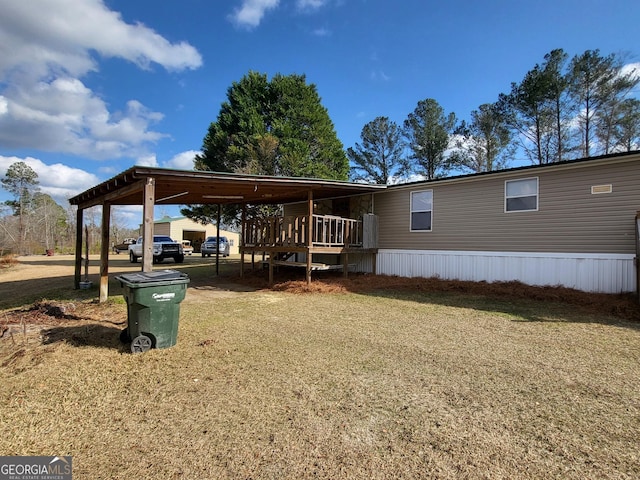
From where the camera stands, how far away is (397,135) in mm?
25766

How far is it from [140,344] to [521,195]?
943cm

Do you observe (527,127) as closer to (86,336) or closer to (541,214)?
(541,214)

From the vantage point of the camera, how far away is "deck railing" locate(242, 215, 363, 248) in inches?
410

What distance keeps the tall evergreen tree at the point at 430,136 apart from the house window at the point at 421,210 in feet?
47.0

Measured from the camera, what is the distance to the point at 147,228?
5.79 meters

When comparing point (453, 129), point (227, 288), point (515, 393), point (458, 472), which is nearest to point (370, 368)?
point (515, 393)

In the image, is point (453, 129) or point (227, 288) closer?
point (227, 288)

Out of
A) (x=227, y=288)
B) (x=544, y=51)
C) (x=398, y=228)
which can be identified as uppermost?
(x=544, y=51)

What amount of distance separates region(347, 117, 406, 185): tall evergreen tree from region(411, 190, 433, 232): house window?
1526 cm

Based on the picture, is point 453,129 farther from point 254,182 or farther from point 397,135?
point 254,182

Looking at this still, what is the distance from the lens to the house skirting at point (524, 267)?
24.9ft

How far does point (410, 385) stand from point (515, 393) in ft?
3.13

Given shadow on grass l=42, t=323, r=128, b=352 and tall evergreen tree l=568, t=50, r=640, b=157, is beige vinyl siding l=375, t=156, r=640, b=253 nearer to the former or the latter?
shadow on grass l=42, t=323, r=128, b=352

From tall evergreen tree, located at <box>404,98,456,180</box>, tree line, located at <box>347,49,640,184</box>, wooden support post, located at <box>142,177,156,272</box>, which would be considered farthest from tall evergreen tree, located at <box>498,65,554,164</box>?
wooden support post, located at <box>142,177,156,272</box>
